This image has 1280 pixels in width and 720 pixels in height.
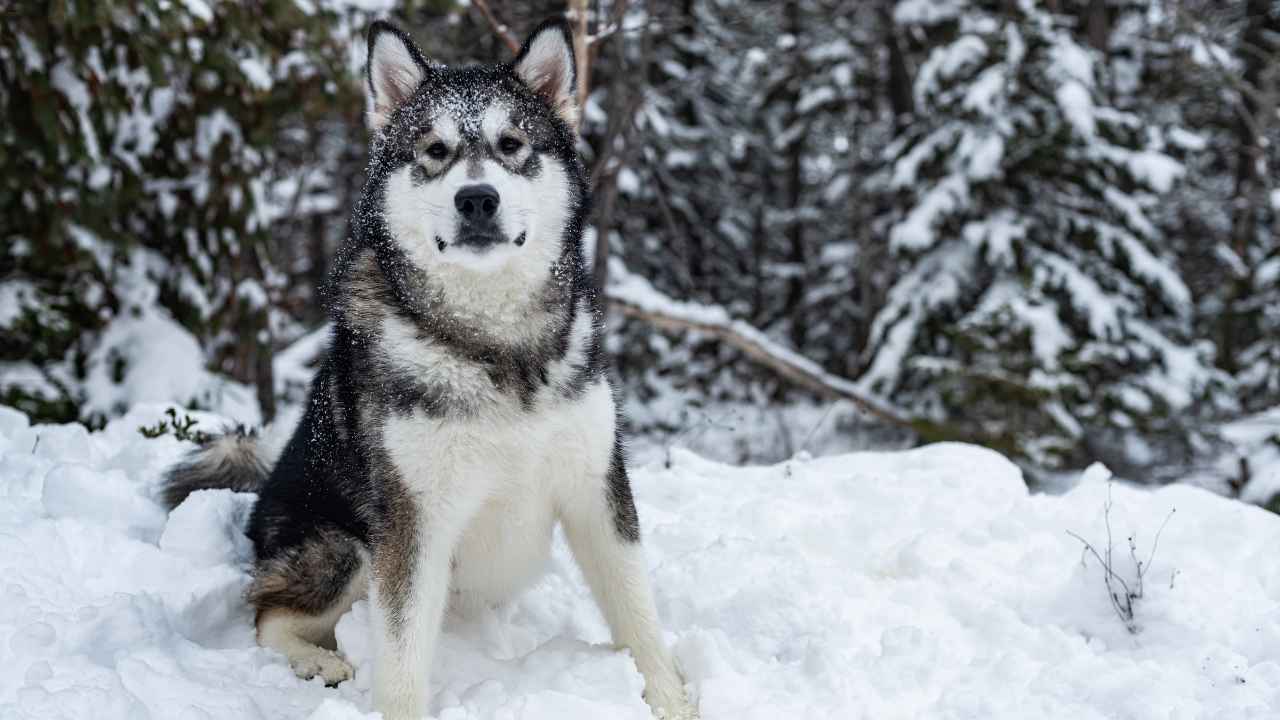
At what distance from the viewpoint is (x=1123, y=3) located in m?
12.5

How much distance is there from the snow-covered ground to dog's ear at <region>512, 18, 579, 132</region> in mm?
1829

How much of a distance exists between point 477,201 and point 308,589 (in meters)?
1.46

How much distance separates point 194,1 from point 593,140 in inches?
212

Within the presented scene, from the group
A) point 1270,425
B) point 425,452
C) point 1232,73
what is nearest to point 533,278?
point 425,452

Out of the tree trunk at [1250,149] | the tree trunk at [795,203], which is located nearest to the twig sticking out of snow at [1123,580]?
the tree trunk at [1250,149]

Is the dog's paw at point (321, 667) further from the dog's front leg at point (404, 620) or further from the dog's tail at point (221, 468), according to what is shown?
the dog's tail at point (221, 468)

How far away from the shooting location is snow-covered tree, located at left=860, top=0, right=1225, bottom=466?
8.58 m

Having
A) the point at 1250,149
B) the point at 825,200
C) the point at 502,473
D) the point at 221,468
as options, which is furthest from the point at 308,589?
the point at 825,200

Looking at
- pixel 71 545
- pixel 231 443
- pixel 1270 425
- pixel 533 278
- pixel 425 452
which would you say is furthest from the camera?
pixel 1270 425

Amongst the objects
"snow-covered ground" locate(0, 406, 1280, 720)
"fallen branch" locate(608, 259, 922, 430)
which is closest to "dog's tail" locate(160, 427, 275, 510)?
"snow-covered ground" locate(0, 406, 1280, 720)

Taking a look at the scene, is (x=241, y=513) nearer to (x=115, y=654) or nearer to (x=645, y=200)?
(x=115, y=654)

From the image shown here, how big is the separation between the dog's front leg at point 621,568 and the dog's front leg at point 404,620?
1.70ft

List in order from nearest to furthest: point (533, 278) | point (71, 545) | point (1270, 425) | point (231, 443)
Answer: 1. point (533, 278)
2. point (71, 545)
3. point (231, 443)
4. point (1270, 425)

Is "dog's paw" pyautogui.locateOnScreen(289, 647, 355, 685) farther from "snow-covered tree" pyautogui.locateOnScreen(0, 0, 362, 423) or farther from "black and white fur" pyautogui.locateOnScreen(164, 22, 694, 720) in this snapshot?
"snow-covered tree" pyautogui.locateOnScreen(0, 0, 362, 423)
